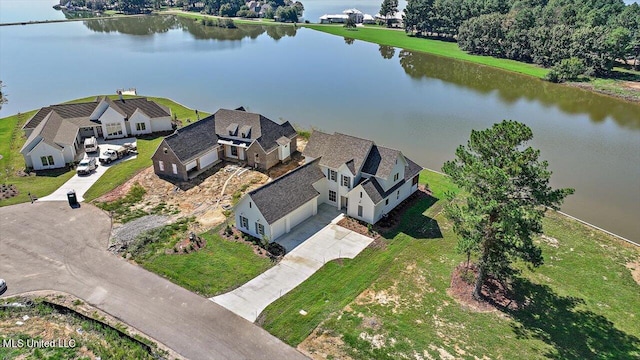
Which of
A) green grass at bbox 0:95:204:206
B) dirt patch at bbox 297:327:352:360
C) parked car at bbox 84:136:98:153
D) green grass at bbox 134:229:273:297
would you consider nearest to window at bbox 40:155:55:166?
green grass at bbox 0:95:204:206

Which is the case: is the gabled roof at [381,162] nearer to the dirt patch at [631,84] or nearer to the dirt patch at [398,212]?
the dirt patch at [398,212]

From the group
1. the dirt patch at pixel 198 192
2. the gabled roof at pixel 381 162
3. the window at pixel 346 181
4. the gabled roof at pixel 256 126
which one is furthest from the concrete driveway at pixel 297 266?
the gabled roof at pixel 256 126

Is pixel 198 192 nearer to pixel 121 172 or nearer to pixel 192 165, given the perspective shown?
pixel 192 165

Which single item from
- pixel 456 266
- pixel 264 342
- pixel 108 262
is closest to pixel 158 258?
pixel 108 262

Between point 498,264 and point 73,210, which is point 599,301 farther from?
point 73,210

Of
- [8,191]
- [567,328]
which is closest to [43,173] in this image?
[8,191]
